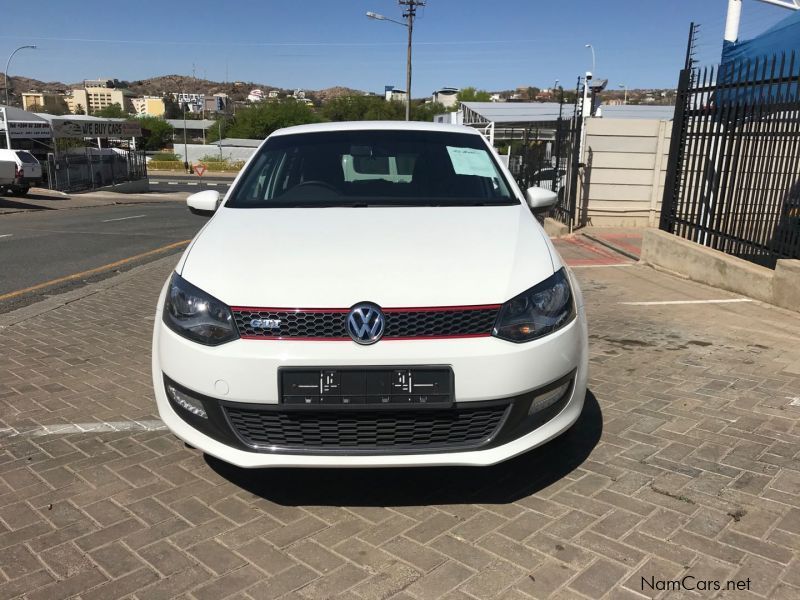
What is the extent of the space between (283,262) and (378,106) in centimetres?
8878

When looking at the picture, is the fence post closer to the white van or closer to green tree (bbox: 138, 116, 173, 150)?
the white van

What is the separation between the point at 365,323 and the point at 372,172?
172 cm

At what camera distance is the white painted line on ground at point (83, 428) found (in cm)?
361

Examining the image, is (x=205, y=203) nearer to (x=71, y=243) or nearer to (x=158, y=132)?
(x=71, y=243)

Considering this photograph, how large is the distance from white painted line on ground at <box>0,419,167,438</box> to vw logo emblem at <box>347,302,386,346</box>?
1.70 meters

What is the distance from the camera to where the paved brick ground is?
7.81 feet

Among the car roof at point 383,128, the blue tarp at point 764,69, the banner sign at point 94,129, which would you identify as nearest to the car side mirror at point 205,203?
the car roof at point 383,128

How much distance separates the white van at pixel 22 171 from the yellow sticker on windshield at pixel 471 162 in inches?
1007

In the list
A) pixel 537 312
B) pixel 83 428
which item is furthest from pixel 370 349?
pixel 83 428

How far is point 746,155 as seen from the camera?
7.14 m

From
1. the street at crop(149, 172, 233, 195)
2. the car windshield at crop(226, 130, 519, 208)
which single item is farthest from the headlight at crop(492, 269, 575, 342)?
the street at crop(149, 172, 233, 195)

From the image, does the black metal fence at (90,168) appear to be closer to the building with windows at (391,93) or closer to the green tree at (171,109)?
the building with windows at (391,93)

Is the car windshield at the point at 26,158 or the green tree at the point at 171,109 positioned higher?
the green tree at the point at 171,109

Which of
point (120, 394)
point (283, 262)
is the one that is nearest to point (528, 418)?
point (283, 262)
